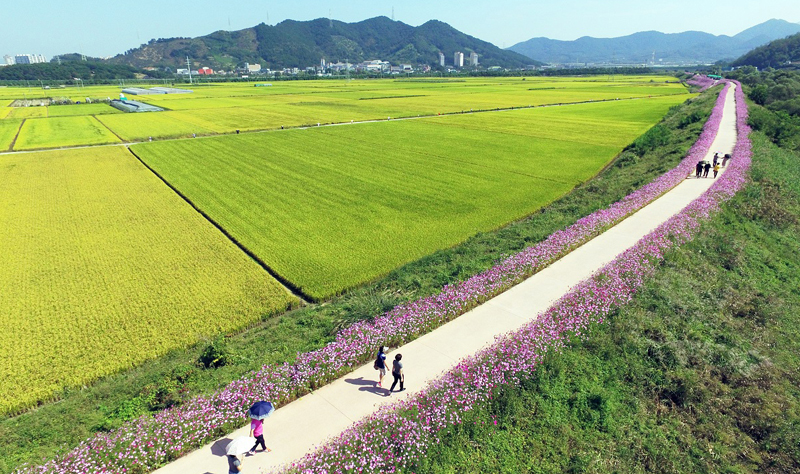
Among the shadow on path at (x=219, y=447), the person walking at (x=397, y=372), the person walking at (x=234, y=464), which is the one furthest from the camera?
the person walking at (x=397, y=372)

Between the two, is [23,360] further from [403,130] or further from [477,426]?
[403,130]

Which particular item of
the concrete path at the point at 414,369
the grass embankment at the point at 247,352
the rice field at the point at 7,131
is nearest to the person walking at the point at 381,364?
the concrete path at the point at 414,369

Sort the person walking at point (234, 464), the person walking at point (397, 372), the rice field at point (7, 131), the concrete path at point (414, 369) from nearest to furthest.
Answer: the person walking at point (234, 464) → the concrete path at point (414, 369) → the person walking at point (397, 372) → the rice field at point (7, 131)

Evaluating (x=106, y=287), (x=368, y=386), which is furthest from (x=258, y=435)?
(x=106, y=287)

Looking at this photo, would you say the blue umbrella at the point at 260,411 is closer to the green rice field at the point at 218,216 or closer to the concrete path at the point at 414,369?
the concrete path at the point at 414,369

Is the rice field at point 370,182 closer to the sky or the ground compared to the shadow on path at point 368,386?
closer to the sky

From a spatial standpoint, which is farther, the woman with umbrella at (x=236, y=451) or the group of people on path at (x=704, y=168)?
the group of people on path at (x=704, y=168)
